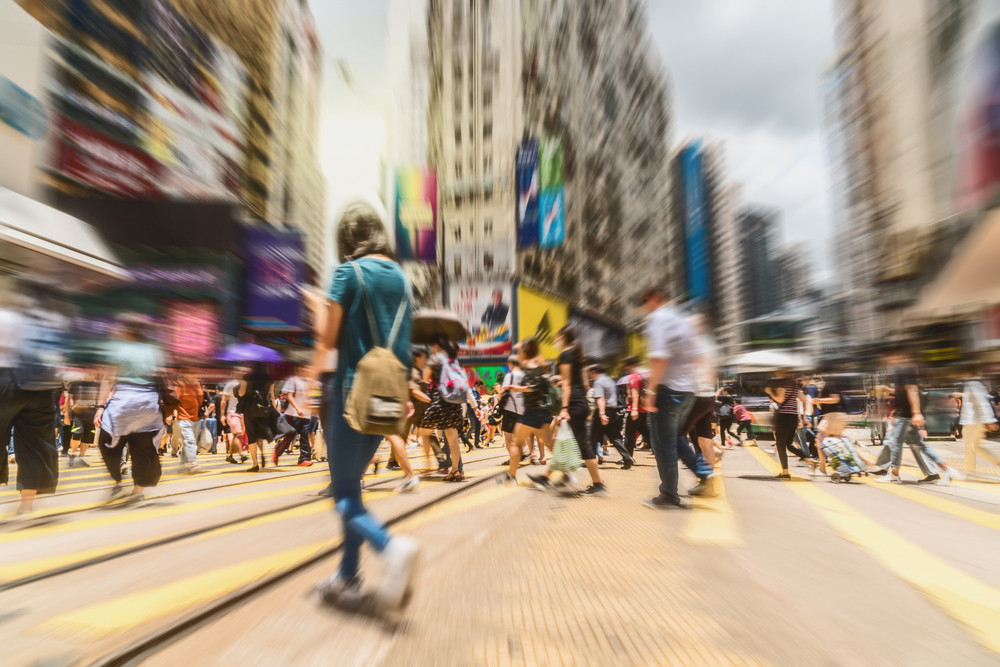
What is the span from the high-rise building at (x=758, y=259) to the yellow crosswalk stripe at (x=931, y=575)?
117 metres

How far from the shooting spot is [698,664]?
2068mm

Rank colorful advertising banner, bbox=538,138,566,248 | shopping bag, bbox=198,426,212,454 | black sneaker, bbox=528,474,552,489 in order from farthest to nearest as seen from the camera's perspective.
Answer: colorful advertising banner, bbox=538,138,566,248, shopping bag, bbox=198,426,212,454, black sneaker, bbox=528,474,552,489

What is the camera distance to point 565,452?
19.7ft

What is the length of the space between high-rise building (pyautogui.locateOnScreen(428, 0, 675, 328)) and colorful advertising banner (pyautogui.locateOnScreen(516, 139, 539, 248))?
16.0 metres

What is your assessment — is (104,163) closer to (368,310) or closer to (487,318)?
(487,318)

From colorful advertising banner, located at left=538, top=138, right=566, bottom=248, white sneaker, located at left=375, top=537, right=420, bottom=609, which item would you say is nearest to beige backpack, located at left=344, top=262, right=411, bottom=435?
white sneaker, located at left=375, top=537, right=420, bottom=609

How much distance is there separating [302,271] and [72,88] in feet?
46.6

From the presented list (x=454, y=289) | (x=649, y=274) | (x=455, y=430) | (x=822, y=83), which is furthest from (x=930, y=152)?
(x=455, y=430)

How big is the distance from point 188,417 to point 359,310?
9.32m

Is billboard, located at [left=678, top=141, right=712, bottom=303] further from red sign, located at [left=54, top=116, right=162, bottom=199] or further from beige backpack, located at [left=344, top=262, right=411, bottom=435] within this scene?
beige backpack, located at [left=344, top=262, right=411, bottom=435]

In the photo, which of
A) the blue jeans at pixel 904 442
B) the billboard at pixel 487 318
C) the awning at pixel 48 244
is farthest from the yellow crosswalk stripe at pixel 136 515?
the billboard at pixel 487 318

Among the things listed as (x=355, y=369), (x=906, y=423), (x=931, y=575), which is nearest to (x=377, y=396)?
(x=355, y=369)

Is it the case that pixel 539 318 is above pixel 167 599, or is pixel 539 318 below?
above

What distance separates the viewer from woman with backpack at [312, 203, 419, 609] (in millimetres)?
2510
